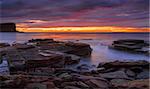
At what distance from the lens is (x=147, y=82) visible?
21.6 ft

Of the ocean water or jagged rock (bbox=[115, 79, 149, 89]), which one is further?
the ocean water

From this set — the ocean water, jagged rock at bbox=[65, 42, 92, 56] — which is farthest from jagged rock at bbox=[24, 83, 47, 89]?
jagged rock at bbox=[65, 42, 92, 56]

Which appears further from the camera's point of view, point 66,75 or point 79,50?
point 79,50

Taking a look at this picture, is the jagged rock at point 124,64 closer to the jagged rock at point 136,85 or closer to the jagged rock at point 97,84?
the jagged rock at point 97,84

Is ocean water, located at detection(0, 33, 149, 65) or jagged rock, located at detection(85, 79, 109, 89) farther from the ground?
jagged rock, located at detection(85, 79, 109, 89)

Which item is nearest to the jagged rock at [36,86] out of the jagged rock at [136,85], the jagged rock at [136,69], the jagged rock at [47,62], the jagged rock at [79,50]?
the jagged rock at [136,85]

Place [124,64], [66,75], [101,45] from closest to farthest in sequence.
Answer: [66,75], [124,64], [101,45]

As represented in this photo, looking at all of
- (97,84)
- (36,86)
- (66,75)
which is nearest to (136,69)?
(66,75)

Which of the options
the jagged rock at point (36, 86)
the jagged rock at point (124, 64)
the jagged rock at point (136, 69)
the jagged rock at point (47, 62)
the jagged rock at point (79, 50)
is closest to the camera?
the jagged rock at point (36, 86)

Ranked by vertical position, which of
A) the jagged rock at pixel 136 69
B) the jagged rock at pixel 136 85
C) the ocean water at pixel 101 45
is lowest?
the ocean water at pixel 101 45

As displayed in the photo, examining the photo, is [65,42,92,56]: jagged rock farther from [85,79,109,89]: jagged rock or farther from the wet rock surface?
[85,79,109,89]: jagged rock

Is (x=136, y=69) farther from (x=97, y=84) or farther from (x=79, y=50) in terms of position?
(x=79, y=50)

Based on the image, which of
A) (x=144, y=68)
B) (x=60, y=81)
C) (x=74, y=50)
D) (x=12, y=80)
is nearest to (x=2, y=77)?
(x=12, y=80)

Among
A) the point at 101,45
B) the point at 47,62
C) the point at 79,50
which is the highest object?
the point at 47,62
